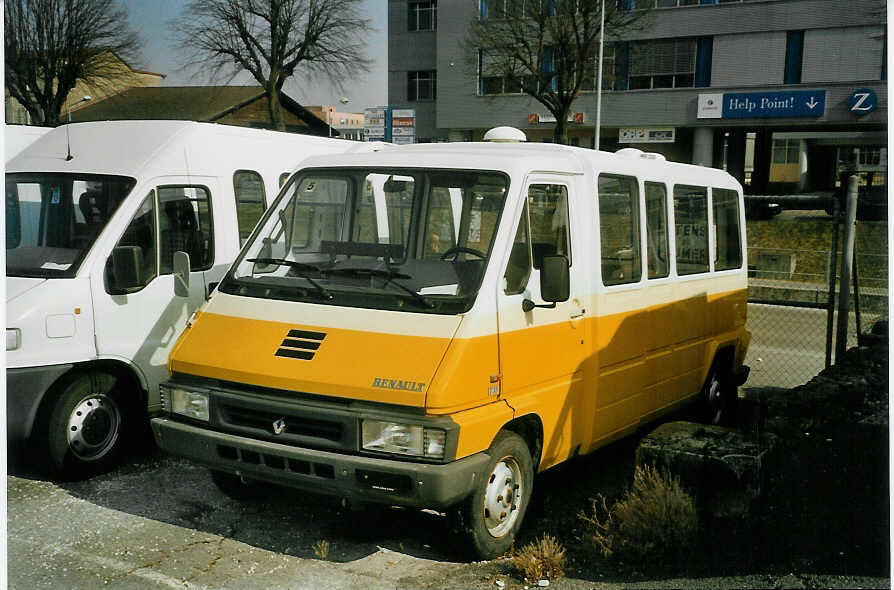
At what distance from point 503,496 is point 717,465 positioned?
3.98 feet

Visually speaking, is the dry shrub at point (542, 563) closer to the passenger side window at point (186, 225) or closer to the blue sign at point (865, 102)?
the passenger side window at point (186, 225)

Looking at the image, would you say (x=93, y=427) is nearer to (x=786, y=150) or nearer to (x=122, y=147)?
(x=122, y=147)

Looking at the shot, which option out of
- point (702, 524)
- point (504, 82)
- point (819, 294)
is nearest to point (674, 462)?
point (702, 524)

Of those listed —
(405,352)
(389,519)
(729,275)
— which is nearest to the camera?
(405,352)

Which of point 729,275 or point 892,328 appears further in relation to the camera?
point 729,275

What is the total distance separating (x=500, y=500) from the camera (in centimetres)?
521

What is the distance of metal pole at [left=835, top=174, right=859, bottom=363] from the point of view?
8516 millimetres

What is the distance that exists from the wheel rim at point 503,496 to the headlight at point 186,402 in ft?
5.25

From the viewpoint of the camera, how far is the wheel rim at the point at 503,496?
512 cm

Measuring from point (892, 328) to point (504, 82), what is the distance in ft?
115

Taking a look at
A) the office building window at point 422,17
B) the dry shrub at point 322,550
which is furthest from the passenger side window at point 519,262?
the office building window at point 422,17

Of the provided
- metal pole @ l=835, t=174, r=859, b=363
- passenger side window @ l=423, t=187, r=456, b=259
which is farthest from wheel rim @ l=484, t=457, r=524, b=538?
metal pole @ l=835, t=174, r=859, b=363

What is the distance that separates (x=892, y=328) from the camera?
13.7 feet

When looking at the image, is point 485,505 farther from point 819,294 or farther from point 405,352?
point 819,294
